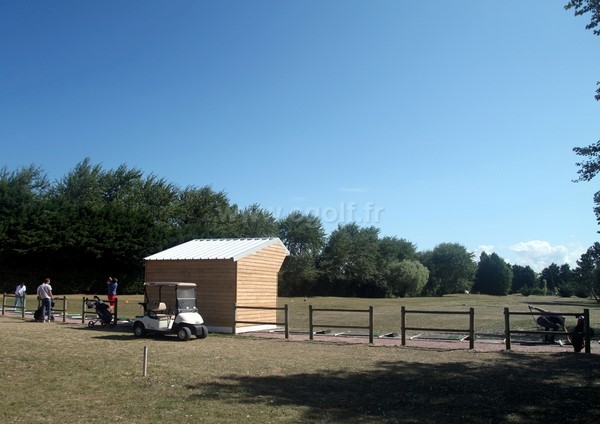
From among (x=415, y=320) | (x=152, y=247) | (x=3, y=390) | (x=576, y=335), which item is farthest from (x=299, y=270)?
(x=3, y=390)

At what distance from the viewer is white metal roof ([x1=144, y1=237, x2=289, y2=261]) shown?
2095cm

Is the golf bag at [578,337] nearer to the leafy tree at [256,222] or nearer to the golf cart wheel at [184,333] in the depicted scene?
the golf cart wheel at [184,333]

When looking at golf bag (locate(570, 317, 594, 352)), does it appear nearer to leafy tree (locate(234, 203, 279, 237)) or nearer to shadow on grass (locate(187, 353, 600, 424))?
shadow on grass (locate(187, 353, 600, 424))

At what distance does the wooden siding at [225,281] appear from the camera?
66.8 ft

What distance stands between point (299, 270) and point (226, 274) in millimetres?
46662

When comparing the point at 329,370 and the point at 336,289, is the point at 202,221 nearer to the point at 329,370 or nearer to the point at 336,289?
the point at 336,289

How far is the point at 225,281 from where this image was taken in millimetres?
20500

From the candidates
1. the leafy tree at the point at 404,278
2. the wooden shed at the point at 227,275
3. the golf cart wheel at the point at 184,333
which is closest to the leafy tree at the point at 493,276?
the leafy tree at the point at 404,278

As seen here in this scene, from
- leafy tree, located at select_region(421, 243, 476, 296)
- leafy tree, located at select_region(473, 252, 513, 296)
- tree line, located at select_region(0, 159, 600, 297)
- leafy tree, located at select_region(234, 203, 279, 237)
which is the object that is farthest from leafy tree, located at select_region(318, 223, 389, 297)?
leafy tree, located at select_region(473, 252, 513, 296)

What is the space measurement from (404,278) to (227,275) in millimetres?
56784

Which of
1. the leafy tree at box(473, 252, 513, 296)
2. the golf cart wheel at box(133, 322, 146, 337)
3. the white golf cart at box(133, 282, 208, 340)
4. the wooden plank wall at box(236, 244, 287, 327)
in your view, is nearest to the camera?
the white golf cart at box(133, 282, 208, 340)

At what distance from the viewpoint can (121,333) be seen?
19266mm

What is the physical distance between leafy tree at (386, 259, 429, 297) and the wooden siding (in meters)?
53.8

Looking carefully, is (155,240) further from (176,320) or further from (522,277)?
(522,277)
